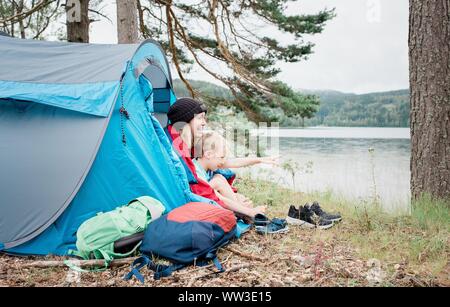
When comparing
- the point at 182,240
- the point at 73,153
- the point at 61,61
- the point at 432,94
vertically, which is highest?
the point at 61,61

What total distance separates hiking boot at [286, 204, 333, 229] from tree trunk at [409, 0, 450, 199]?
3.49 feet

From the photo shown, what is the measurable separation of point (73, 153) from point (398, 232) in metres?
2.48

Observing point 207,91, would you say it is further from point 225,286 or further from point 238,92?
point 225,286

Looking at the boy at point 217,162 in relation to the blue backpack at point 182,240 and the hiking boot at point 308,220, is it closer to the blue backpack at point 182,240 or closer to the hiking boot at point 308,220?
the hiking boot at point 308,220

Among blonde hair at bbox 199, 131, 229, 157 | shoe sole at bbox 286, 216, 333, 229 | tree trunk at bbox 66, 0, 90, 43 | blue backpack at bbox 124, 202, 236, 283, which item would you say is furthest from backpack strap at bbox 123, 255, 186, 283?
tree trunk at bbox 66, 0, 90, 43

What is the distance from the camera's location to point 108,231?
262 centimetres

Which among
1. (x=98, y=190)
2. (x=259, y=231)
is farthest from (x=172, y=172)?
(x=259, y=231)

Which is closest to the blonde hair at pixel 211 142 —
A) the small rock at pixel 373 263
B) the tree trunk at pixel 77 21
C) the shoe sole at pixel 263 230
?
the shoe sole at pixel 263 230

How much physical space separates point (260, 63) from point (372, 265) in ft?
18.8

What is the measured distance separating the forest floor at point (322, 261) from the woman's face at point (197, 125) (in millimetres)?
983

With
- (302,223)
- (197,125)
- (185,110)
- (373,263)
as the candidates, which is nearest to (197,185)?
(197,125)

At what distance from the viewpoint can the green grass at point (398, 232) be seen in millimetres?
2574

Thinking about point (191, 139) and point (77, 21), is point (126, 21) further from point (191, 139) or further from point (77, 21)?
point (191, 139)

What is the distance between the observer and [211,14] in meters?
7.58
